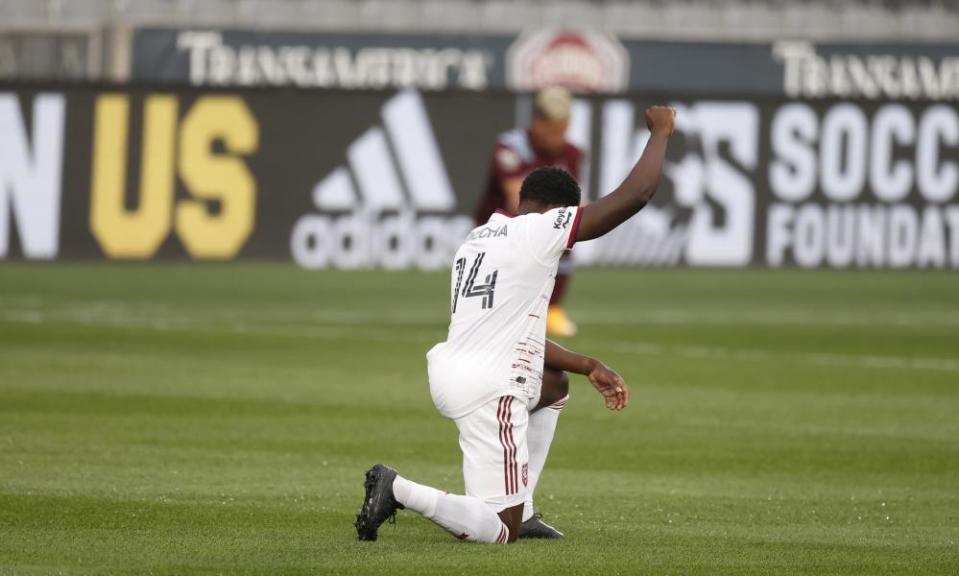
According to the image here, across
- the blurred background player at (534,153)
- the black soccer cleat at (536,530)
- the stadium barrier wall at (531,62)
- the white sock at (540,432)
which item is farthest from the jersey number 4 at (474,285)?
the stadium barrier wall at (531,62)

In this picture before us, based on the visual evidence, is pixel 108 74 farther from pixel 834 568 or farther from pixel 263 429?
A: pixel 834 568

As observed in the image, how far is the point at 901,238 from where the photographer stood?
22766mm

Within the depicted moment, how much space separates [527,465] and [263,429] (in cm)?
381

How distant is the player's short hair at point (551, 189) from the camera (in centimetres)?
725

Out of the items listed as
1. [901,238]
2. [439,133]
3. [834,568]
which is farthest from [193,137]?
[834,568]

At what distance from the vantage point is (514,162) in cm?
1548

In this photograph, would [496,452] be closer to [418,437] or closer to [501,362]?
[501,362]

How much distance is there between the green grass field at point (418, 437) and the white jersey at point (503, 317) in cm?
63

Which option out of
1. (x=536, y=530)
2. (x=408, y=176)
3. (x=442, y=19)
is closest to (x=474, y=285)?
(x=536, y=530)

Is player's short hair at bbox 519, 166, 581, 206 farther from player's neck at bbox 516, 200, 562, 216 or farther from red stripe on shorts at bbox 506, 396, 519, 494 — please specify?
red stripe on shorts at bbox 506, 396, 519, 494

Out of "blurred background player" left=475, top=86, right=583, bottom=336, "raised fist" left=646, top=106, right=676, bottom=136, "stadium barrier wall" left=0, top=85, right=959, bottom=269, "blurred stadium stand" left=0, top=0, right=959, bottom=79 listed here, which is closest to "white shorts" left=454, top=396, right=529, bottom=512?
"raised fist" left=646, top=106, right=676, bottom=136

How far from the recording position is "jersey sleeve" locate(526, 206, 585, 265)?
23.0ft

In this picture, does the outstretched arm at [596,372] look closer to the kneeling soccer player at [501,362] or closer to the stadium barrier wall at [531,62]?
the kneeling soccer player at [501,362]

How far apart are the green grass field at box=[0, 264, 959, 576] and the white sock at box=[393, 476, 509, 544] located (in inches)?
3.7
